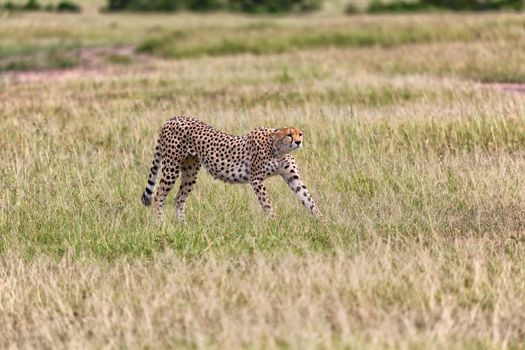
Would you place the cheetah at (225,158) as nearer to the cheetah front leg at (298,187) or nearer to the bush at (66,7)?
the cheetah front leg at (298,187)

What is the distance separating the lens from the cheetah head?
8586 millimetres

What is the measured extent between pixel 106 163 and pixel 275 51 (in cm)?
1699

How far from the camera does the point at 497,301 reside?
641 cm

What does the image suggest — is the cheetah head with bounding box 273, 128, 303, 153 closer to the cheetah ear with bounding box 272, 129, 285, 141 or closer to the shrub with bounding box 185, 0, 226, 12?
the cheetah ear with bounding box 272, 129, 285, 141

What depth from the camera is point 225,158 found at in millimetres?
9195

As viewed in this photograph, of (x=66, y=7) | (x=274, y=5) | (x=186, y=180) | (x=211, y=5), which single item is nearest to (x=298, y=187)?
(x=186, y=180)

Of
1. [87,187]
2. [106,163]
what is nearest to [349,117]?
[106,163]

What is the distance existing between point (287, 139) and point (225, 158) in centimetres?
75

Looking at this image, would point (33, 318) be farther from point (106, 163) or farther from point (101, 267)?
point (106, 163)

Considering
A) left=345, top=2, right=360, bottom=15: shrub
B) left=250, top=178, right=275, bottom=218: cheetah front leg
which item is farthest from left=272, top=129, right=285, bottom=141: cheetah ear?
left=345, top=2, right=360, bottom=15: shrub

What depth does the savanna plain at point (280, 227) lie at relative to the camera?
614 centimetres

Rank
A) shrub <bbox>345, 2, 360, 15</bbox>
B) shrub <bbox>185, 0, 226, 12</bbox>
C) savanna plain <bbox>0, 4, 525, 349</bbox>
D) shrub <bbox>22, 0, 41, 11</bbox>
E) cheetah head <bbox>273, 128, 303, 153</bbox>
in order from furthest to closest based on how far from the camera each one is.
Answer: shrub <bbox>185, 0, 226, 12</bbox> < shrub <bbox>22, 0, 41, 11</bbox> < shrub <bbox>345, 2, 360, 15</bbox> < cheetah head <bbox>273, 128, 303, 153</bbox> < savanna plain <bbox>0, 4, 525, 349</bbox>

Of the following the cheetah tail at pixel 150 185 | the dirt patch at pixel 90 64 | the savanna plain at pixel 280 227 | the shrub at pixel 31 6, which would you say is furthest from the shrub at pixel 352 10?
the cheetah tail at pixel 150 185

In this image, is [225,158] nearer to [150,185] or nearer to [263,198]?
[263,198]
